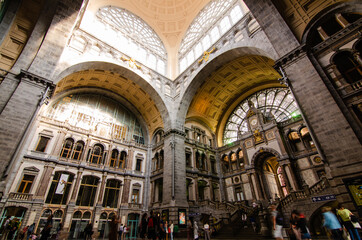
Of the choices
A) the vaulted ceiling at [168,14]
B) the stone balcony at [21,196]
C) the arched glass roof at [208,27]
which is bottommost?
the stone balcony at [21,196]

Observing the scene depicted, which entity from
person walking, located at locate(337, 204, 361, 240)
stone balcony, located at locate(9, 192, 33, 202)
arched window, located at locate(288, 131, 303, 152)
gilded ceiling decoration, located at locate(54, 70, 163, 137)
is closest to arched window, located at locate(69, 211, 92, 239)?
stone balcony, located at locate(9, 192, 33, 202)

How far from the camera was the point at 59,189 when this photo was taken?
16.0m

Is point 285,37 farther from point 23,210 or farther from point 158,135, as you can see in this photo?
point 23,210

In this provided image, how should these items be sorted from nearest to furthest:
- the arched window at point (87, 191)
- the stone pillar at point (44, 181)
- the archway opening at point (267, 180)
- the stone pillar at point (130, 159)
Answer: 1. the stone pillar at point (44, 181)
2. the arched window at point (87, 191)
3. the archway opening at point (267, 180)
4. the stone pillar at point (130, 159)

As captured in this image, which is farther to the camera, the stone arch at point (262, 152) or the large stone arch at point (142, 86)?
the large stone arch at point (142, 86)

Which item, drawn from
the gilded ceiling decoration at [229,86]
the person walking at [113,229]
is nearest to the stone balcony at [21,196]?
the person walking at [113,229]

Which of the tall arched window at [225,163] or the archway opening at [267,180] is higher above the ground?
the tall arched window at [225,163]

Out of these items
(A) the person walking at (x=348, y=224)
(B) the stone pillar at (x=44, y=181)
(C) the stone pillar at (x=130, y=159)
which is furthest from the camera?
(C) the stone pillar at (x=130, y=159)

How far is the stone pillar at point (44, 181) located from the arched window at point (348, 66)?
23356mm

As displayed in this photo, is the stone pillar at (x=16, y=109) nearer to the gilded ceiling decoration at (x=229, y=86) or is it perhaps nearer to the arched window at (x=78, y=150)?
the arched window at (x=78, y=150)

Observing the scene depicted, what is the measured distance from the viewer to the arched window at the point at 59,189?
15773mm

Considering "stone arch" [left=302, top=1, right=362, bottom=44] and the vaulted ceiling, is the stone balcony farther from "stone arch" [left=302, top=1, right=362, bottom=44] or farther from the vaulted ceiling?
the vaulted ceiling

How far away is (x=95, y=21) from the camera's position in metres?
20.6

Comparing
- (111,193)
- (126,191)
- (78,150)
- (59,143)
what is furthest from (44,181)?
(126,191)
